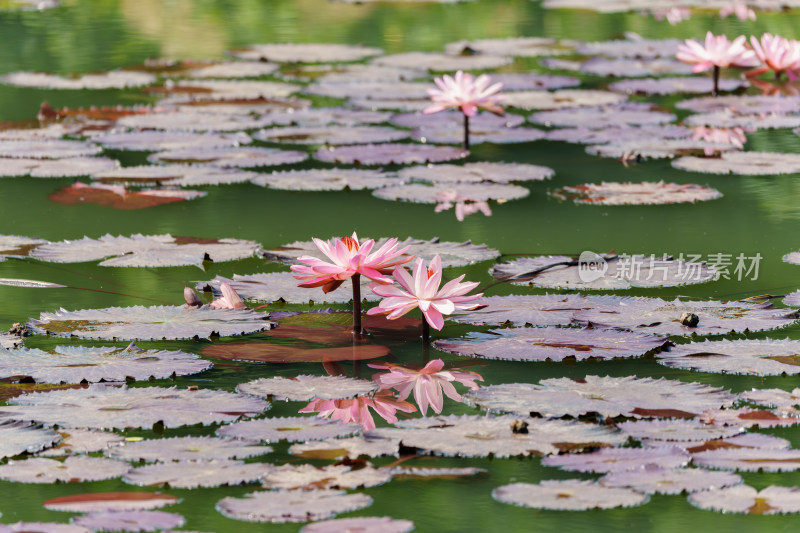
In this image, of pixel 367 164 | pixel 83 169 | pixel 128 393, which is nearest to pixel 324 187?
pixel 367 164

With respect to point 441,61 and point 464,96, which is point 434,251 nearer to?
point 464,96

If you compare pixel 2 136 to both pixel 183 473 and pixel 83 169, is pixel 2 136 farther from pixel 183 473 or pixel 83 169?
pixel 183 473

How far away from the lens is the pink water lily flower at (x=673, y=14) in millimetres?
10633

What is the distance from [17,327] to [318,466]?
108cm

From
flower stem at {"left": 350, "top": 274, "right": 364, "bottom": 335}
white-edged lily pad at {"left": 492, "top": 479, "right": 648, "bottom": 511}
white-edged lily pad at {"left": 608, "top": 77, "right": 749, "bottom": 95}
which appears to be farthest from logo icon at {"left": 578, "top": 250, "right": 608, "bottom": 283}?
white-edged lily pad at {"left": 608, "top": 77, "right": 749, "bottom": 95}

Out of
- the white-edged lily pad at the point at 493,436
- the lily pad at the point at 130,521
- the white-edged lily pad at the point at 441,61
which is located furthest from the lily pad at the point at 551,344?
the white-edged lily pad at the point at 441,61

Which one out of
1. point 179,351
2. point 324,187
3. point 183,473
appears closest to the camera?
point 183,473

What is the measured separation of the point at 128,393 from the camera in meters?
2.72

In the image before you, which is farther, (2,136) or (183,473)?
(2,136)

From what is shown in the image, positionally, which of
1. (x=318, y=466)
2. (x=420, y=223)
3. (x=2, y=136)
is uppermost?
(x=2, y=136)

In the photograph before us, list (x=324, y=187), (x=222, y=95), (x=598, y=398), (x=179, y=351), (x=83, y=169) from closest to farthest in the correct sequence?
(x=598, y=398)
(x=179, y=351)
(x=324, y=187)
(x=83, y=169)
(x=222, y=95)

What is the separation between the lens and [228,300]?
131 inches

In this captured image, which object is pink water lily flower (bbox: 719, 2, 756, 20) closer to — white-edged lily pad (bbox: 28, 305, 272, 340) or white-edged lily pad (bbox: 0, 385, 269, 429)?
white-edged lily pad (bbox: 28, 305, 272, 340)

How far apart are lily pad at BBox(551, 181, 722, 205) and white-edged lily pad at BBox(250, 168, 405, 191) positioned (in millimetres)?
628
